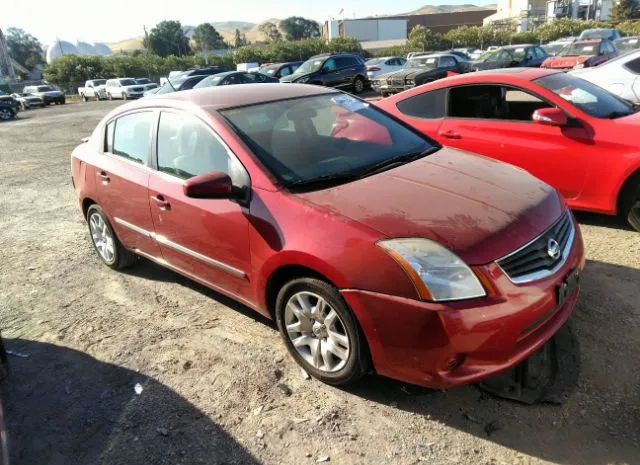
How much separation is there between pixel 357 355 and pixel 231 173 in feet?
4.37

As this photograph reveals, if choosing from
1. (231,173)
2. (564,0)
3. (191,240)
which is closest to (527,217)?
(231,173)

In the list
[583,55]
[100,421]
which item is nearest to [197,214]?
[100,421]

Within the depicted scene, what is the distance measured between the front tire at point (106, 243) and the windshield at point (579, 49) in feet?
64.7

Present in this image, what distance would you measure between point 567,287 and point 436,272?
0.80m

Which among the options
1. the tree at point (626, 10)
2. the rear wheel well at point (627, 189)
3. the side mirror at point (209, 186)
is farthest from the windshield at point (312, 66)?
the tree at point (626, 10)

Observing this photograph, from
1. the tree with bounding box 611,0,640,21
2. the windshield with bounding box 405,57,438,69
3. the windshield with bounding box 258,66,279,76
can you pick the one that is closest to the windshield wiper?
the windshield with bounding box 405,57,438,69

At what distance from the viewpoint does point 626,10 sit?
225 ft

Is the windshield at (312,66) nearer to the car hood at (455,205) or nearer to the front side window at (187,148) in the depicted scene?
the front side window at (187,148)

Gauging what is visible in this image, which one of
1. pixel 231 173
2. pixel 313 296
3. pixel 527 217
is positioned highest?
pixel 231 173

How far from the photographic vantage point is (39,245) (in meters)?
5.53

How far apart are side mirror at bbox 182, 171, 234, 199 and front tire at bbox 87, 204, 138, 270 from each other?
189cm

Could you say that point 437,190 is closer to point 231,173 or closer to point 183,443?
point 231,173

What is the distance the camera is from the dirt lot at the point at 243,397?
2.43 m

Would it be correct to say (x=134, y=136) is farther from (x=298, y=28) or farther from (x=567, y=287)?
(x=298, y=28)
